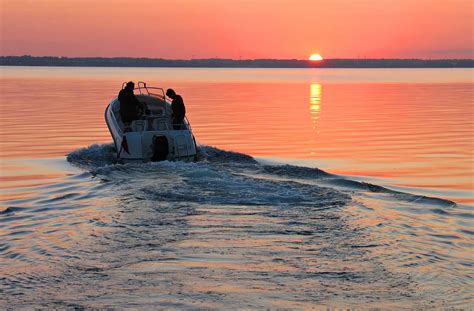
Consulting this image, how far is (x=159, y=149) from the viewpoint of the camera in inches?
712

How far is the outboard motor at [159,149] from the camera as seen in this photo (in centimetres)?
1806

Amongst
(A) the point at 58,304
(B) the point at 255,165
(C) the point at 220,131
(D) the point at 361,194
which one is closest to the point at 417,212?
(D) the point at 361,194

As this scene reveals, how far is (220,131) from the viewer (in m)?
29.2

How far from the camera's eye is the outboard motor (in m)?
18.1

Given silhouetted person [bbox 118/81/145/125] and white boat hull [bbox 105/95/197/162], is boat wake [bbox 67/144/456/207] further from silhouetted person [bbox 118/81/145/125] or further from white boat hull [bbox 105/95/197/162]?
silhouetted person [bbox 118/81/145/125]

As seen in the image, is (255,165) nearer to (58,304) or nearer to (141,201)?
(141,201)

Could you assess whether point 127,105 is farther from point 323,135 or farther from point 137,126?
point 323,135

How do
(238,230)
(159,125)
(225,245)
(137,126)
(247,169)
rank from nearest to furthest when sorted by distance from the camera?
(225,245) < (238,230) < (247,169) < (137,126) < (159,125)

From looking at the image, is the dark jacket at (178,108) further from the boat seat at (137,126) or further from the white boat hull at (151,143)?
the boat seat at (137,126)

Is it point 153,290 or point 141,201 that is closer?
point 153,290

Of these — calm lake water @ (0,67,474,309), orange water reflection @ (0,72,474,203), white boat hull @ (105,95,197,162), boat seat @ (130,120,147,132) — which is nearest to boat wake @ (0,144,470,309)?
calm lake water @ (0,67,474,309)

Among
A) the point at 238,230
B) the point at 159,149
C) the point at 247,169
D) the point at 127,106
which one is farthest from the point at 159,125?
the point at 238,230

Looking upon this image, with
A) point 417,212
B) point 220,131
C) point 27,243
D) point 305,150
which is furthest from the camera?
point 220,131

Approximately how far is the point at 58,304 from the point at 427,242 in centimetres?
558
